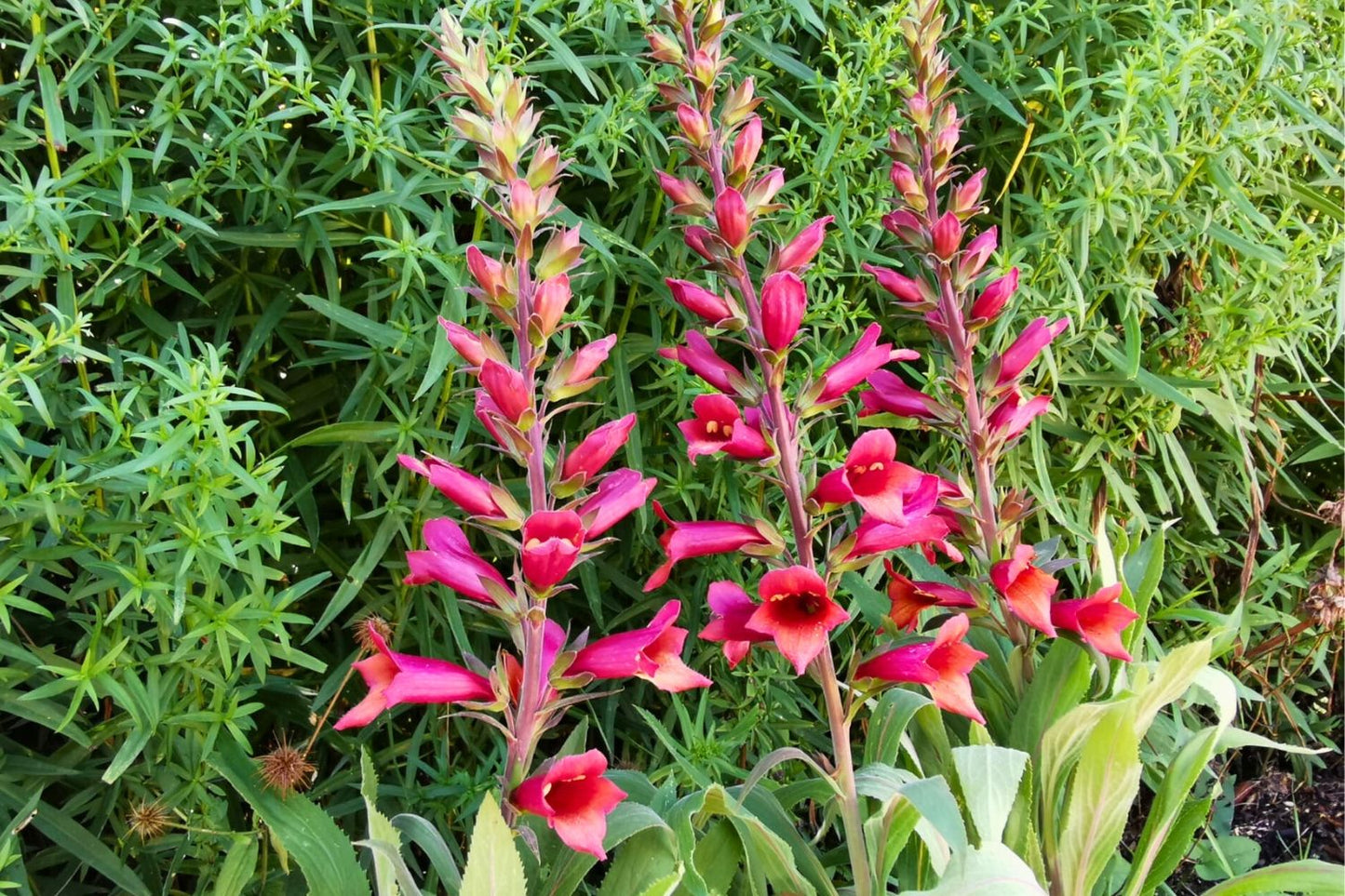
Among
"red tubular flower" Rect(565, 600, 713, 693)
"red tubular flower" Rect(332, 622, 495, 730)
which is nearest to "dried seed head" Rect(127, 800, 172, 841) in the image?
"red tubular flower" Rect(332, 622, 495, 730)

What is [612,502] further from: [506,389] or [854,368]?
[854,368]

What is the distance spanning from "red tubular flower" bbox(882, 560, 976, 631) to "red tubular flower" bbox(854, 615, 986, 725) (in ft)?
0.50

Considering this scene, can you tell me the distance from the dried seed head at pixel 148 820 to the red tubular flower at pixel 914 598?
961mm

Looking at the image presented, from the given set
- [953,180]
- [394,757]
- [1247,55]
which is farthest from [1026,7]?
[394,757]

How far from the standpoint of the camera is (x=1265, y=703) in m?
2.33

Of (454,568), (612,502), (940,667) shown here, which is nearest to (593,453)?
(612,502)

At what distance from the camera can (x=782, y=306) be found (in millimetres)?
1151

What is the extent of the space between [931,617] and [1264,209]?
1.28 metres

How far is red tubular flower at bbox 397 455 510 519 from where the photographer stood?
3.31 ft

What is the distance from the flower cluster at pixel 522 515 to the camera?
1006mm

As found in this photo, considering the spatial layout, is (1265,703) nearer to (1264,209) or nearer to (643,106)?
(1264,209)

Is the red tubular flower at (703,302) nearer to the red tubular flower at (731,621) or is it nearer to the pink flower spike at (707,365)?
the pink flower spike at (707,365)

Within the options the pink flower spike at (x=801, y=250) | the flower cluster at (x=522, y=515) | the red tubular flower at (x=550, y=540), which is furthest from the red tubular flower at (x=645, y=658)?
the pink flower spike at (x=801, y=250)

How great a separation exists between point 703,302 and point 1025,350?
19.2 inches
